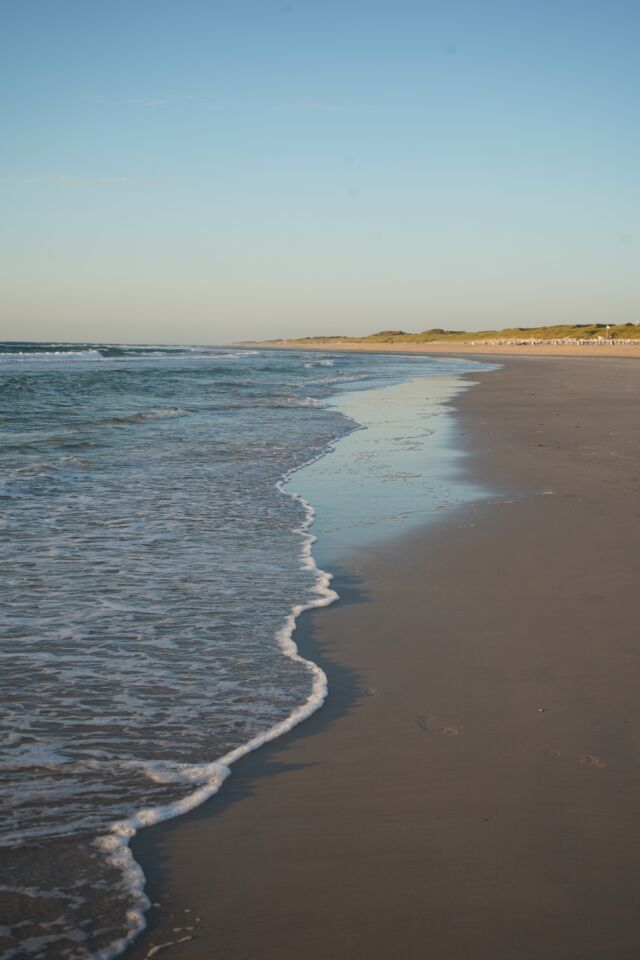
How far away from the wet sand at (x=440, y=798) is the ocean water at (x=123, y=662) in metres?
0.16

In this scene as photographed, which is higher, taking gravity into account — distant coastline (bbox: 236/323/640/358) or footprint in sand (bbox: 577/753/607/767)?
distant coastline (bbox: 236/323/640/358)

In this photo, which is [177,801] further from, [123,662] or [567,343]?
[567,343]

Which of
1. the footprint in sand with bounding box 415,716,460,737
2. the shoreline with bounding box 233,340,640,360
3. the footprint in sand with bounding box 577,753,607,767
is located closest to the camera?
the footprint in sand with bounding box 577,753,607,767

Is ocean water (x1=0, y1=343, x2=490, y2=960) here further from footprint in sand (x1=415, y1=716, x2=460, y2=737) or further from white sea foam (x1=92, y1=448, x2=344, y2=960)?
footprint in sand (x1=415, y1=716, x2=460, y2=737)

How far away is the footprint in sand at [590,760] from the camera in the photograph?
3.10 m

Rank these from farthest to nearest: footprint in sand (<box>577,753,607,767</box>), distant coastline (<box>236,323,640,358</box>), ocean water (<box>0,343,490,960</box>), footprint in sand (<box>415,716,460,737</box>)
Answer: distant coastline (<box>236,323,640,358</box>)
footprint in sand (<box>415,716,460,737</box>)
footprint in sand (<box>577,753,607,767</box>)
ocean water (<box>0,343,490,960</box>)

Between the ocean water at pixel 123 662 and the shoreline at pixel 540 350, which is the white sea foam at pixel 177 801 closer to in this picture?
the ocean water at pixel 123 662

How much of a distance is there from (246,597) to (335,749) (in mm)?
2085

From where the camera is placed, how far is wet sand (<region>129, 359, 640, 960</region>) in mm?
2246

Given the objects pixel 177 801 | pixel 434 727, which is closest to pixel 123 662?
pixel 177 801

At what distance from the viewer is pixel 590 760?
313cm

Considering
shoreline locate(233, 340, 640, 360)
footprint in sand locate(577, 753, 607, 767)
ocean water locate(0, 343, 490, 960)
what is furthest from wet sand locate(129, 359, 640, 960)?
shoreline locate(233, 340, 640, 360)

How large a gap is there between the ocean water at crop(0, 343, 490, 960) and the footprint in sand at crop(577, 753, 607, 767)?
1140 millimetres

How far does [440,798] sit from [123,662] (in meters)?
1.90
